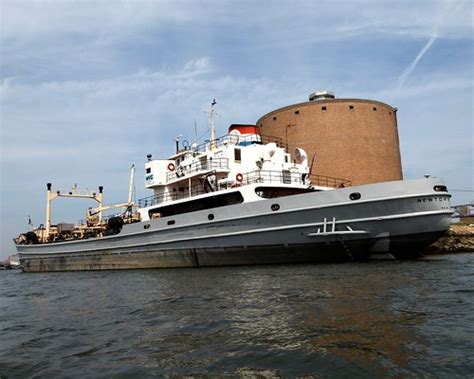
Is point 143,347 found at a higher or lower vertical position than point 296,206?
lower

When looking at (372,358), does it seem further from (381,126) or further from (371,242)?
(381,126)

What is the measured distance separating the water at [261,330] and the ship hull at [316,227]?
3.39m

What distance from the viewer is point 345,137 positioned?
36219mm

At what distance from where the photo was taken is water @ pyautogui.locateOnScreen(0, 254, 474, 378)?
5.13 m

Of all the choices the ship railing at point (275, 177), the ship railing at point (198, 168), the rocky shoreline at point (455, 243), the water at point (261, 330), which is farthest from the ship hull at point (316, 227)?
the rocky shoreline at point (455, 243)

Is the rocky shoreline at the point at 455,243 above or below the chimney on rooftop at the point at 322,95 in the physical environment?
below

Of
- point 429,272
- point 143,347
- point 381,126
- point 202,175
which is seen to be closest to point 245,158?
point 202,175

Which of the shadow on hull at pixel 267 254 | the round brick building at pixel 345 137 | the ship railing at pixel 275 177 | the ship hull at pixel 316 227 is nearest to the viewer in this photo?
the ship hull at pixel 316 227

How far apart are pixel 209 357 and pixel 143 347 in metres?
1.25

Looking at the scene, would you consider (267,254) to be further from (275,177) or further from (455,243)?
(455,243)

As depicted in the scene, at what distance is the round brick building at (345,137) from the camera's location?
35750 mm

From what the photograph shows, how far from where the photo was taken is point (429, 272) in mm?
12180

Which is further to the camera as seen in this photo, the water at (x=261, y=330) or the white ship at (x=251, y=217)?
the white ship at (x=251, y=217)

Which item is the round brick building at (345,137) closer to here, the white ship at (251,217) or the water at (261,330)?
the white ship at (251,217)
